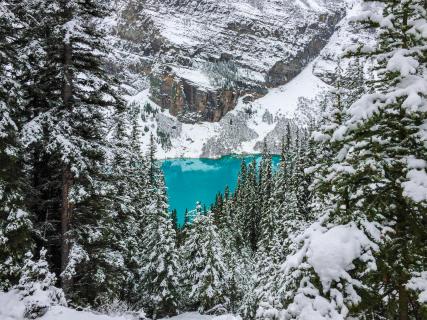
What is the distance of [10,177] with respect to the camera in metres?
12.5

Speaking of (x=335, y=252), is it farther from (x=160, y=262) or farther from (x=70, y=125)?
(x=160, y=262)

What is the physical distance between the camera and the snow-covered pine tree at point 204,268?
3322 centimetres

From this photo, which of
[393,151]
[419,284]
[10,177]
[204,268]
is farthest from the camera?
[204,268]

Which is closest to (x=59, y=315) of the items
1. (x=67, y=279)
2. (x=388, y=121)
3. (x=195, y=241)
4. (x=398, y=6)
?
(x=67, y=279)

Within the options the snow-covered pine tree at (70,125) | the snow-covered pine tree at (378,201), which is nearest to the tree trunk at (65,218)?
the snow-covered pine tree at (70,125)

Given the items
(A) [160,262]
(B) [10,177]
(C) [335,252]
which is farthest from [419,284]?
(A) [160,262]

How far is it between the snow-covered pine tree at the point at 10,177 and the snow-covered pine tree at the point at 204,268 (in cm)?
2249

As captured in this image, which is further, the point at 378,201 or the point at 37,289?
the point at 37,289

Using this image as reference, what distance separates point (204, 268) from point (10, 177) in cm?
2416

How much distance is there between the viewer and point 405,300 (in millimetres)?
6484

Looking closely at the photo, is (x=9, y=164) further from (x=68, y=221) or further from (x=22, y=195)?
(x=68, y=221)

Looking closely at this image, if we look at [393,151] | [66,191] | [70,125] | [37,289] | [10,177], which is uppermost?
[393,151]

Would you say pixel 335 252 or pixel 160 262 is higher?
pixel 335 252

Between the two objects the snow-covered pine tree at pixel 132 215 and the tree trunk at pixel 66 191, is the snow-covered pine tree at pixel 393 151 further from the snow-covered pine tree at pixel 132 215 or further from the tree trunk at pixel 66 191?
the snow-covered pine tree at pixel 132 215
